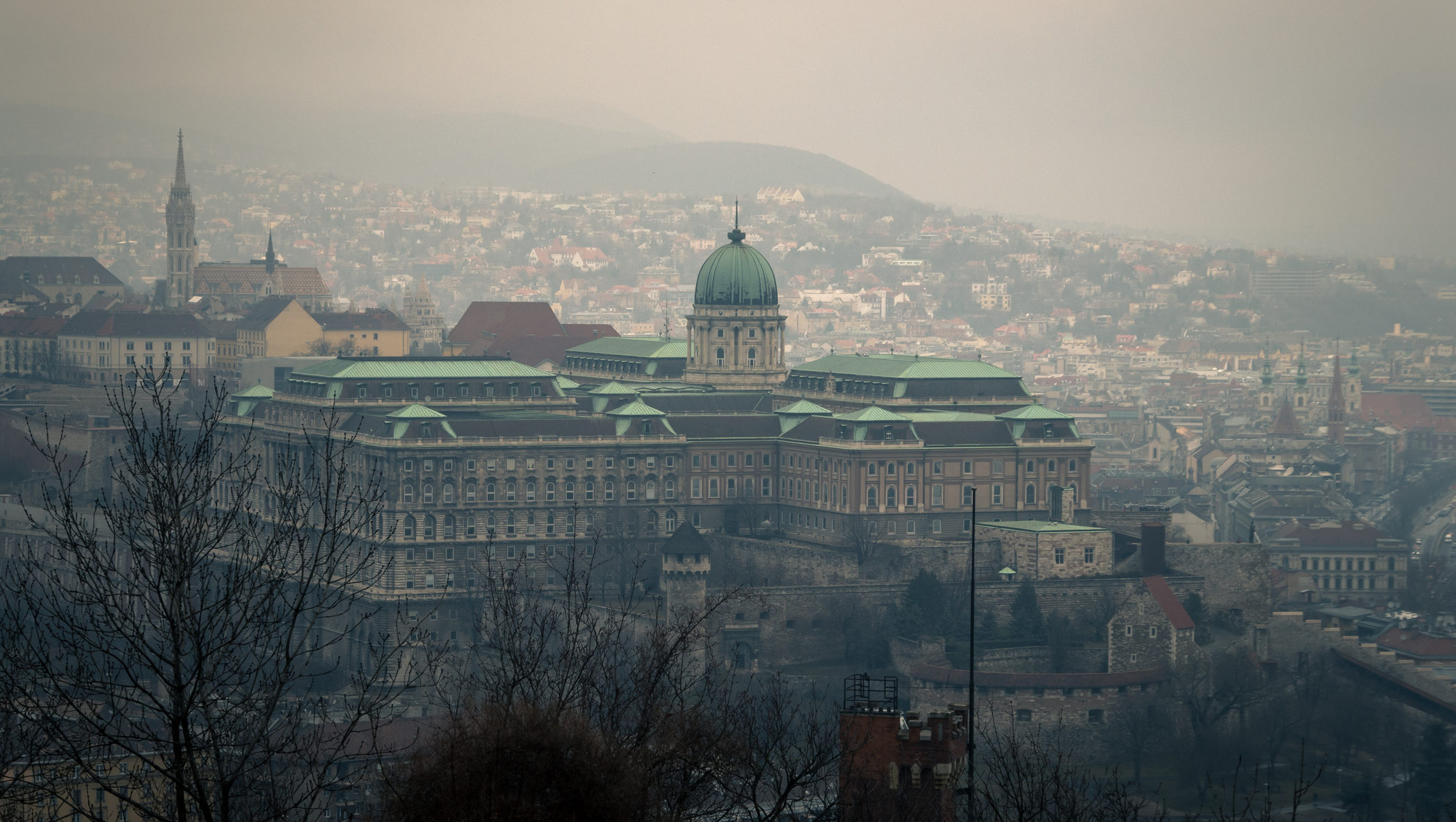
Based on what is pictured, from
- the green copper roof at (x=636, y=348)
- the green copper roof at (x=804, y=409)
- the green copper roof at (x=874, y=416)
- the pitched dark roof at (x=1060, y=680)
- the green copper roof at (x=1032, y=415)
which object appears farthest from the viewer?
the green copper roof at (x=636, y=348)

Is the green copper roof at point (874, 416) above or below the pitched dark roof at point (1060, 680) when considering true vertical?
above

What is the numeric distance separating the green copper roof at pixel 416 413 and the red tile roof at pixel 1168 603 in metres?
37.3

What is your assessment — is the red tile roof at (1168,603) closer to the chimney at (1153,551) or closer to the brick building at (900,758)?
the chimney at (1153,551)

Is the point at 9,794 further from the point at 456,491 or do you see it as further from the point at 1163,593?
the point at 456,491

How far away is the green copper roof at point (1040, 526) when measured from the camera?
121 m

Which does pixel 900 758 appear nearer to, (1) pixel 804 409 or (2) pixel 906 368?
(1) pixel 804 409

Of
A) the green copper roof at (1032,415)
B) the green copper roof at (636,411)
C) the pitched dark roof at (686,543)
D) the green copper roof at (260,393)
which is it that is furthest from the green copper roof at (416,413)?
the green copper roof at (1032,415)

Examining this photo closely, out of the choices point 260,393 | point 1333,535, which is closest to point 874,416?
point 260,393

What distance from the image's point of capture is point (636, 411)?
443 feet

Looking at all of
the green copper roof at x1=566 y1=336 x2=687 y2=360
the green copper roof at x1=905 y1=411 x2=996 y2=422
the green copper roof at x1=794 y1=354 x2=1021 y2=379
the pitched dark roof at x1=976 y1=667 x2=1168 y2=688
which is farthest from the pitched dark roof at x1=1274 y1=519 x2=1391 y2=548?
the pitched dark roof at x1=976 y1=667 x2=1168 y2=688

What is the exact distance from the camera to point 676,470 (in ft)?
439

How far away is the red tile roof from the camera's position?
113 meters

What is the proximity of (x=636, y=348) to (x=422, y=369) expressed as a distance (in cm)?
2418

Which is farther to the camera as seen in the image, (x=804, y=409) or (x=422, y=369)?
(x=422, y=369)
